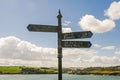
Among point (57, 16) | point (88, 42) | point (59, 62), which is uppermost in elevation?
point (57, 16)

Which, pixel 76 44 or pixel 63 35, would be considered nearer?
pixel 63 35

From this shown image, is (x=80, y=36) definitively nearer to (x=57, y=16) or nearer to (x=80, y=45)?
(x=80, y=45)

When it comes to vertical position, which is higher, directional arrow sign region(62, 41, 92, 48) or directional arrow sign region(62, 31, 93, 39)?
directional arrow sign region(62, 31, 93, 39)

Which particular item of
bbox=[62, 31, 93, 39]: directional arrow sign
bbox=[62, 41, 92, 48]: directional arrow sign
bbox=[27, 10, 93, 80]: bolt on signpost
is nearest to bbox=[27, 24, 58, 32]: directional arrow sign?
bbox=[27, 10, 93, 80]: bolt on signpost

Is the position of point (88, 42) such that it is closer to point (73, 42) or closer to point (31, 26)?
point (73, 42)

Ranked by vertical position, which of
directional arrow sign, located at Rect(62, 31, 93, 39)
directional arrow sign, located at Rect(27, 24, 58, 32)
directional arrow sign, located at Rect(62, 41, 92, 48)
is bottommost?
directional arrow sign, located at Rect(62, 41, 92, 48)

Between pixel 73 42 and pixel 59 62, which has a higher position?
pixel 73 42

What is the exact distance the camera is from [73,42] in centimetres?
1375

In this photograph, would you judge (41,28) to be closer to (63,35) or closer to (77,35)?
(63,35)

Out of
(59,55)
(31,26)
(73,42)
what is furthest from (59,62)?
(31,26)

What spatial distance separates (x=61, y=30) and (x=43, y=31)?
2.69ft

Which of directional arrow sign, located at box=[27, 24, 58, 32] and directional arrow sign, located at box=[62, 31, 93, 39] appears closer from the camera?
directional arrow sign, located at box=[62, 31, 93, 39]

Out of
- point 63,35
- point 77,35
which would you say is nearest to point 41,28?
point 63,35

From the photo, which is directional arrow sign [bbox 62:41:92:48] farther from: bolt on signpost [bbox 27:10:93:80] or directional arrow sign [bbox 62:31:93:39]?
directional arrow sign [bbox 62:31:93:39]
